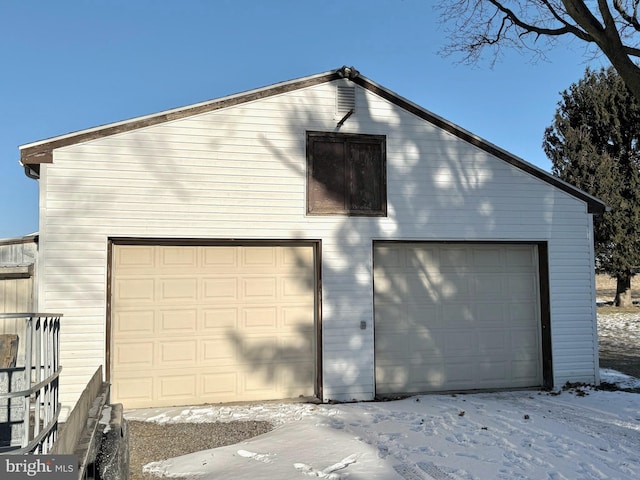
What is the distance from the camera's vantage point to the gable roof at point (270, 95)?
279 inches

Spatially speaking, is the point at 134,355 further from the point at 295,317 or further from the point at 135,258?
the point at 295,317

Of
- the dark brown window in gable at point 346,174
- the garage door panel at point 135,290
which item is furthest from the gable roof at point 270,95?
the garage door panel at point 135,290

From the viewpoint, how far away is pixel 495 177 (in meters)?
8.77

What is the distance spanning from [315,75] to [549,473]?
619cm

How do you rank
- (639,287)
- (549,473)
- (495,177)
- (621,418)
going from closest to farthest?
1. (549,473)
2. (621,418)
3. (495,177)
4. (639,287)

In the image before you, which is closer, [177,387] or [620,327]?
[177,387]

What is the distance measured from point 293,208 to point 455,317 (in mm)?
3258

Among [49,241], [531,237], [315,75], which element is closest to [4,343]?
[49,241]

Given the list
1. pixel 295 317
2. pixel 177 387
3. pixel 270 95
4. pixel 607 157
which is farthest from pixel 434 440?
pixel 607 157

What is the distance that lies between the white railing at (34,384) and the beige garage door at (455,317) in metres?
5.46

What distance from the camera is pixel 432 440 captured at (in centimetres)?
573

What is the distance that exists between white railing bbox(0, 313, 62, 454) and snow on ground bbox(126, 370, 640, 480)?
1651 mm

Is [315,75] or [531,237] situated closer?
[315,75]

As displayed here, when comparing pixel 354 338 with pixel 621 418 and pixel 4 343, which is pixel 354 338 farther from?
pixel 4 343
